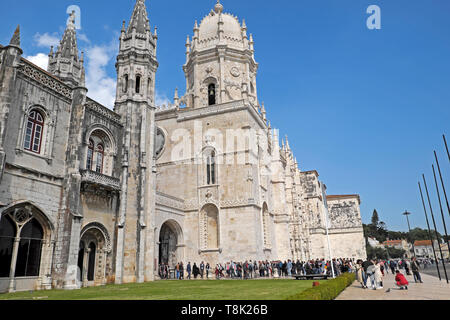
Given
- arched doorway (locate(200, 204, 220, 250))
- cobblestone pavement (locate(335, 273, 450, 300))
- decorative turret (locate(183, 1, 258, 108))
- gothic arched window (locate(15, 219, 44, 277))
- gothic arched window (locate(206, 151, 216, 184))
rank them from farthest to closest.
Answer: decorative turret (locate(183, 1, 258, 108)), gothic arched window (locate(206, 151, 216, 184)), arched doorway (locate(200, 204, 220, 250)), gothic arched window (locate(15, 219, 44, 277)), cobblestone pavement (locate(335, 273, 450, 300))

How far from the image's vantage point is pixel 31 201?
15633 mm

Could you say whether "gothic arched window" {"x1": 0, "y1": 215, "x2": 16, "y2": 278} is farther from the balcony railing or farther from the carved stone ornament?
the carved stone ornament

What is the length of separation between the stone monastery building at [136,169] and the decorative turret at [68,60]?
100 millimetres

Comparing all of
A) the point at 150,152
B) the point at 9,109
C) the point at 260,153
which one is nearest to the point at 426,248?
the point at 260,153

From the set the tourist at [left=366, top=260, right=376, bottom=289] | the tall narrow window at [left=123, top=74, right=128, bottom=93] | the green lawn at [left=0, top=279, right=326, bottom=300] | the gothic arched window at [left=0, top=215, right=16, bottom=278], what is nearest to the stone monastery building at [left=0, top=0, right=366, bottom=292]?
the gothic arched window at [left=0, top=215, right=16, bottom=278]

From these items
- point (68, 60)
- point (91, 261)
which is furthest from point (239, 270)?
point (68, 60)

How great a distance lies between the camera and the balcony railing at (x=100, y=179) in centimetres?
1845

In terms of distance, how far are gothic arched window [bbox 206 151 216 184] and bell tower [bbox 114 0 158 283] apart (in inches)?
359

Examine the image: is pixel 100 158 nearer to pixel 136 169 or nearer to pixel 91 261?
pixel 136 169

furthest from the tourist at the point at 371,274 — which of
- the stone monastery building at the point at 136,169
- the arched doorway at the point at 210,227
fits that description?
the arched doorway at the point at 210,227

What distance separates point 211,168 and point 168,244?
27.1 ft

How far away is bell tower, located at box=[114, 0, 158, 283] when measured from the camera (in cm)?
2089
